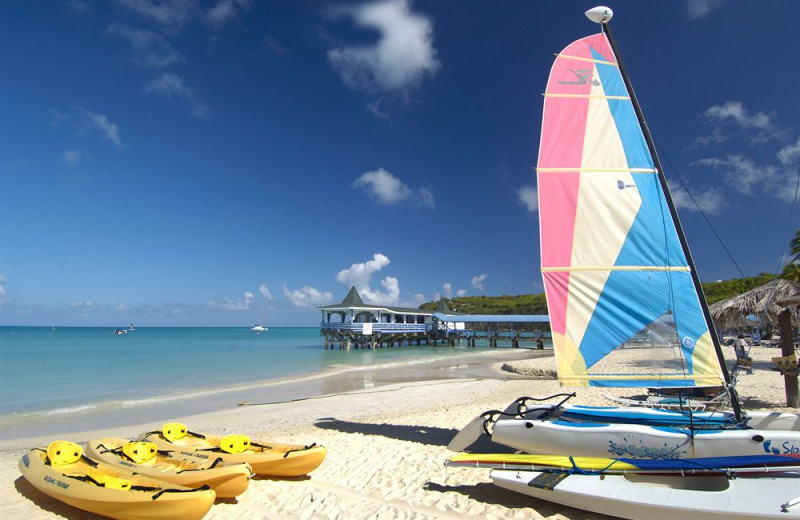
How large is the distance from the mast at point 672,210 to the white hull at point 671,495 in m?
1.48

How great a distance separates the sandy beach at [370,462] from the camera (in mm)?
4566

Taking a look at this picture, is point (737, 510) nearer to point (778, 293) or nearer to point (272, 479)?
point (272, 479)

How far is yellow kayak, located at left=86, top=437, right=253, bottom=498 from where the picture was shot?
489 cm

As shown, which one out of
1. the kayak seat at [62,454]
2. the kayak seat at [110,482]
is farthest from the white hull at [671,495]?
the kayak seat at [62,454]

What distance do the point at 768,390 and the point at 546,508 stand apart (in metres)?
10.0

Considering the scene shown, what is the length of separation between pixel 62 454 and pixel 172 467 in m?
1.32

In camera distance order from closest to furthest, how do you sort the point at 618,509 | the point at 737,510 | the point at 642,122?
the point at 737,510 < the point at 618,509 < the point at 642,122

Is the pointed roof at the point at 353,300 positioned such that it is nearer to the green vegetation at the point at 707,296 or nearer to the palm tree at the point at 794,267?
the green vegetation at the point at 707,296

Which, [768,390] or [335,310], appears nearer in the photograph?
A: [768,390]

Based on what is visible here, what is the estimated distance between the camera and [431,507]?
450 cm

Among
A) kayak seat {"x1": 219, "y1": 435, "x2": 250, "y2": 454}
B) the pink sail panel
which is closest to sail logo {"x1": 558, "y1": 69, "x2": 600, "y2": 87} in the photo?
the pink sail panel

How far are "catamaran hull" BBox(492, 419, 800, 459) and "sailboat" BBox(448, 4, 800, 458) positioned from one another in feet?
0.05

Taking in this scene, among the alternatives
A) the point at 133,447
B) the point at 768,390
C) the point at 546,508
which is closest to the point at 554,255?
the point at 546,508

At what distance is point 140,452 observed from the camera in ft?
18.6
